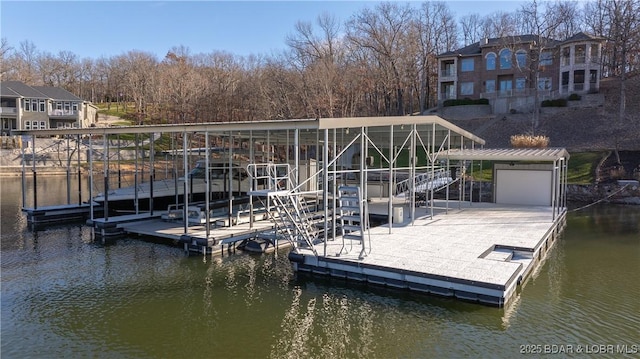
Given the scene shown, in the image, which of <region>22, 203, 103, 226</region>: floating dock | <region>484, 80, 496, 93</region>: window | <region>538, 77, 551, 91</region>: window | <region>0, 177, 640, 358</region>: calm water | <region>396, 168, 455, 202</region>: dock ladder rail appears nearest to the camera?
<region>0, 177, 640, 358</region>: calm water

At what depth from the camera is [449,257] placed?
972cm

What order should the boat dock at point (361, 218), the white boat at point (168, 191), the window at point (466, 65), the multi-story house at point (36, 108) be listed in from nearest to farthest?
the boat dock at point (361, 218) < the white boat at point (168, 191) < the window at point (466, 65) < the multi-story house at point (36, 108)

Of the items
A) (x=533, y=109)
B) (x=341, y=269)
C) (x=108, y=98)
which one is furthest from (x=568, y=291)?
(x=108, y=98)

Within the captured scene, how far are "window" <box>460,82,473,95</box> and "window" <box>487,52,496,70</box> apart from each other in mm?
2191

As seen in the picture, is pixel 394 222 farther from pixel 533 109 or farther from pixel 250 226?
pixel 533 109

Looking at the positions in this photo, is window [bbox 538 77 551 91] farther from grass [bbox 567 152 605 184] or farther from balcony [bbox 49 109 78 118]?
balcony [bbox 49 109 78 118]

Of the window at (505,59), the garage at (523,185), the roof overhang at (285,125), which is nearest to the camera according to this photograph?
the roof overhang at (285,125)

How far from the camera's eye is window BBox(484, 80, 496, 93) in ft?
139

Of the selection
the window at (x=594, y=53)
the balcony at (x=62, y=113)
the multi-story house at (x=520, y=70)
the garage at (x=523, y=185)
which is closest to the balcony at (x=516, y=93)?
the multi-story house at (x=520, y=70)

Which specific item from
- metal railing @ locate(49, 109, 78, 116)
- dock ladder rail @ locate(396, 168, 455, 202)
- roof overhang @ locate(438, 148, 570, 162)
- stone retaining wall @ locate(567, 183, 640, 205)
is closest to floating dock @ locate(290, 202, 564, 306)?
roof overhang @ locate(438, 148, 570, 162)

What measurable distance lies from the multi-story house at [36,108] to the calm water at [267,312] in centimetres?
4332

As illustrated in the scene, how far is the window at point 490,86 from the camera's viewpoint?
42469mm

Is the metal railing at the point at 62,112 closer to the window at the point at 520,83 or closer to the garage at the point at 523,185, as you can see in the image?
the window at the point at 520,83

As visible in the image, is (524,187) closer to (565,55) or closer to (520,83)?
(565,55)
